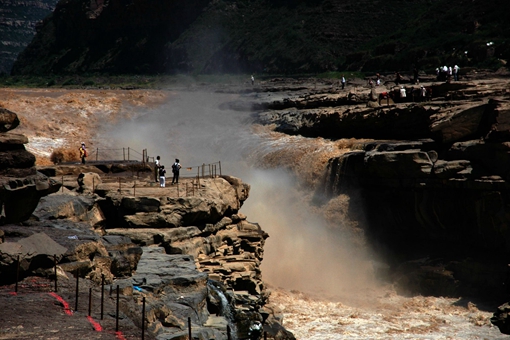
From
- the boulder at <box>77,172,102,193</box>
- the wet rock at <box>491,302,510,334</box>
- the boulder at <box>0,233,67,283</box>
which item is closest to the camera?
the boulder at <box>0,233,67,283</box>

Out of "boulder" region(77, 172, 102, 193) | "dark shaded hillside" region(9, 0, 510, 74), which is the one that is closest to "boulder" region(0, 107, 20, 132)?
"boulder" region(77, 172, 102, 193)

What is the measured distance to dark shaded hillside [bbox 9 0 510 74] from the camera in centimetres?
7488

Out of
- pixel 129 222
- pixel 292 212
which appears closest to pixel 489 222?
pixel 292 212

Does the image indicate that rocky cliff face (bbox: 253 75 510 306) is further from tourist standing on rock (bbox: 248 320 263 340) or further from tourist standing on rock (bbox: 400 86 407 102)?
tourist standing on rock (bbox: 248 320 263 340)

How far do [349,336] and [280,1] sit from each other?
83695 millimetres

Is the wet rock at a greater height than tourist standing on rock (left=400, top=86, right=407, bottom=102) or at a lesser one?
lesser

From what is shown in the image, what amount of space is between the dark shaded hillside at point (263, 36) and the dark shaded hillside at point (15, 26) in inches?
1335

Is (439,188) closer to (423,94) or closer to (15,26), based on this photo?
(423,94)

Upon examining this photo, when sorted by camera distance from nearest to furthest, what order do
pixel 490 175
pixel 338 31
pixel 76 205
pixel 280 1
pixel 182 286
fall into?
1. pixel 182 286
2. pixel 76 205
3. pixel 490 175
4. pixel 338 31
5. pixel 280 1

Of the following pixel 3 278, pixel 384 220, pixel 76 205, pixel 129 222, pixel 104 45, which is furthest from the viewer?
pixel 104 45

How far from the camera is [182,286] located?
22.1m

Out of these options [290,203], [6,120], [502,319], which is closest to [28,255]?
[6,120]

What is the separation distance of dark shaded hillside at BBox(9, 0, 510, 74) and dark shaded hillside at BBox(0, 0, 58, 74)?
3392cm

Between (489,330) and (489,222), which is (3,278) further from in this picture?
(489,222)
